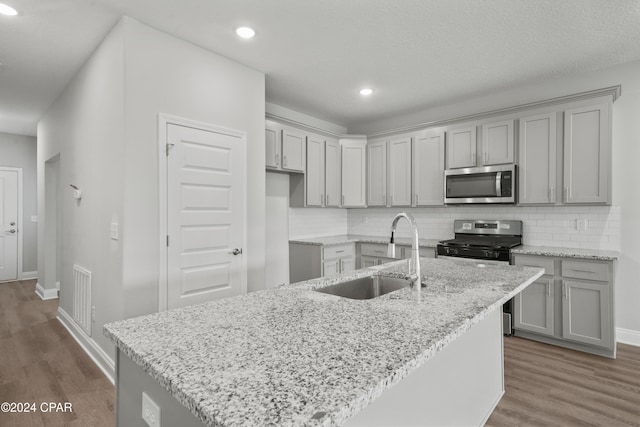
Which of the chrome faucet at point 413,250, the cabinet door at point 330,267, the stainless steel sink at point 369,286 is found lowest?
the cabinet door at point 330,267

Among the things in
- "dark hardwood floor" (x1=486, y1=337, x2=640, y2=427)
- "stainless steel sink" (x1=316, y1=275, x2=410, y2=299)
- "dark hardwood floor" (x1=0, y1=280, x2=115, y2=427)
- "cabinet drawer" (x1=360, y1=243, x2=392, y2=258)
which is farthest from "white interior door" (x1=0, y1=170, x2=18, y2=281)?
"dark hardwood floor" (x1=486, y1=337, x2=640, y2=427)

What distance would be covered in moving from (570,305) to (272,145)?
133 inches

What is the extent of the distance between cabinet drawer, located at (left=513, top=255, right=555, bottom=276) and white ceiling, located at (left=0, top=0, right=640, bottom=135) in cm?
182

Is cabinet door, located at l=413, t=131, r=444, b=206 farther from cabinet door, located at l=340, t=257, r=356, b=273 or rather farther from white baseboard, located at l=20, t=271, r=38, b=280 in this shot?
white baseboard, located at l=20, t=271, r=38, b=280

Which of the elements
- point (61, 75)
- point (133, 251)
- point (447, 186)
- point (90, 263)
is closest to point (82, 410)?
point (133, 251)

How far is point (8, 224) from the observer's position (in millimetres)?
5992

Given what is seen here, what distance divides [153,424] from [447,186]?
3769 millimetres

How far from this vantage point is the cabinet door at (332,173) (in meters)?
4.69

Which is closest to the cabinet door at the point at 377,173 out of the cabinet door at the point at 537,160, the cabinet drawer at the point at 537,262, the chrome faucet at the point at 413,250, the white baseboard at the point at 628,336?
the cabinet door at the point at 537,160

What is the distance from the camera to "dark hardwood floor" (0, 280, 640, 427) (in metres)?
2.12

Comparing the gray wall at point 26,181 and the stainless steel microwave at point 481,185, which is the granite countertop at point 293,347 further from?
the gray wall at point 26,181

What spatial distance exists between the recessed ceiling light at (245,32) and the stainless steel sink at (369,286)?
6.66 feet

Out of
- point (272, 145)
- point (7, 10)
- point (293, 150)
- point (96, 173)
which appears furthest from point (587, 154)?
point (7, 10)

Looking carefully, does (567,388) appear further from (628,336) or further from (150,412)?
(150,412)
